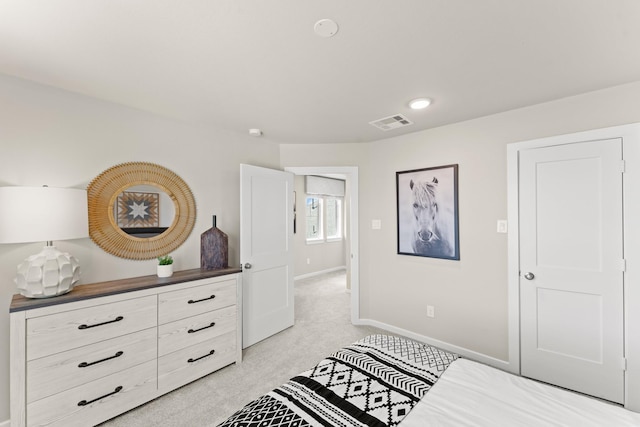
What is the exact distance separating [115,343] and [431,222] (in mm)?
2934

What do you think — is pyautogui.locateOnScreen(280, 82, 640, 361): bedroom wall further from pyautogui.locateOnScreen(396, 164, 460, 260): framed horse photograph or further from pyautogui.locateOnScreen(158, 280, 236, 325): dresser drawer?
pyautogui.locateOnScreen(158, 280, 236, 325): dresser drawer

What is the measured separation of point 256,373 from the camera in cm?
252

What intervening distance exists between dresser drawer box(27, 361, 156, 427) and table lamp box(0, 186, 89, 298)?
0.65 meters

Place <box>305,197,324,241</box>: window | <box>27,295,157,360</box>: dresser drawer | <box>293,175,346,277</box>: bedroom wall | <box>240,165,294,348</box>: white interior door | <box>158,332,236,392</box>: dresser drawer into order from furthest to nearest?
<box>305,197,324,241</box>: window
<box>293,175,346,277</box>: bedroom wall
<box>240,165,294,348</box>: white interior door
<box>158,332,236,392</box>: dresser drawer
<box>27,295,157,360</box>: dresser drawer

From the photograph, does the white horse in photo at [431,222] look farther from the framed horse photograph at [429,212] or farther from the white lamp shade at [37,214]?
the white lamp shade at [37,214]

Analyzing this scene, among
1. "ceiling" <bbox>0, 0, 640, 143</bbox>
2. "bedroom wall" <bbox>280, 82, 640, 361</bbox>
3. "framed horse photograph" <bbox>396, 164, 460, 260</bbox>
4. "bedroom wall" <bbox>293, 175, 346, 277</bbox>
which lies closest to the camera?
"ceiling" <bbox>0, 0, 640, 143</bbox>

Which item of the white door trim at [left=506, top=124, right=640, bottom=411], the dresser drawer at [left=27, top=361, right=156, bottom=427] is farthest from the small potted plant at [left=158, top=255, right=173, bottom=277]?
the white door trim at [left=506, top=124, right=640, bottom=411]

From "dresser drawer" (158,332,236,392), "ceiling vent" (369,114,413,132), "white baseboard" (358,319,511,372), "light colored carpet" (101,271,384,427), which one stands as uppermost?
"ceiling vent" (369,114,413,132)

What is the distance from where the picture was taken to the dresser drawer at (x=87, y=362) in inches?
65.9

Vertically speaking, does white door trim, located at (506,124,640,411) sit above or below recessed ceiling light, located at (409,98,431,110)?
below

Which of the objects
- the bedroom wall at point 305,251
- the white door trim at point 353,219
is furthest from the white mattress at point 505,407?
the bedroom wall at point 305,251

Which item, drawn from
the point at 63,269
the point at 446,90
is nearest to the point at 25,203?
the point at 63,269

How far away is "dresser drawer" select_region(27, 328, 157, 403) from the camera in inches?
65.9

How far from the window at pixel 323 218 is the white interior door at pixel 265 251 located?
9.67 feet
